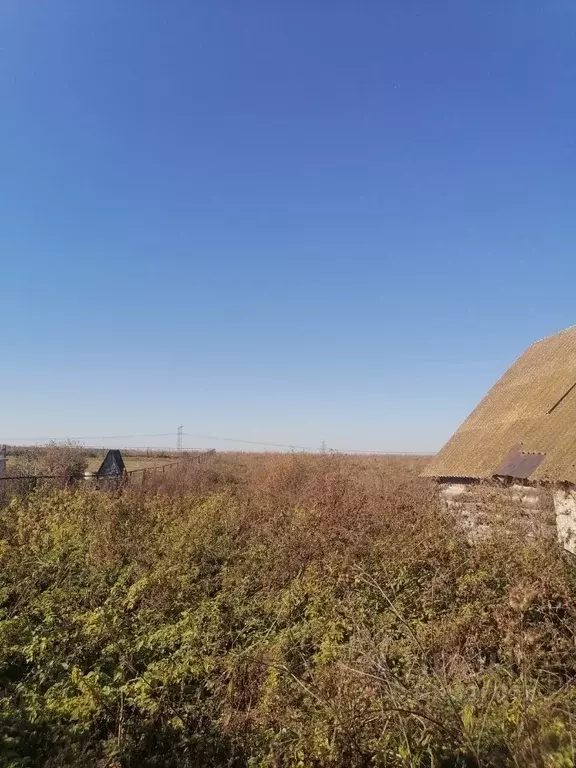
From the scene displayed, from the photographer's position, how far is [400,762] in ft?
11.8

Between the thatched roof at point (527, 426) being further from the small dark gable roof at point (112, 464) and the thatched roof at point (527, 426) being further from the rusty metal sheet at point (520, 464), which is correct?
the small dark gable roof at point (112, 464)

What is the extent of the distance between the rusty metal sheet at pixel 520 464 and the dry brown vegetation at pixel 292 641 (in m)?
1.69

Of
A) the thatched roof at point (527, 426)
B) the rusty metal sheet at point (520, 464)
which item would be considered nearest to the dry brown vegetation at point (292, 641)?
the thatched roof at point (527, 426)

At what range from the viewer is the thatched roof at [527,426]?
888 cm

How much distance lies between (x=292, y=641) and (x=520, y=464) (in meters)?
6.11

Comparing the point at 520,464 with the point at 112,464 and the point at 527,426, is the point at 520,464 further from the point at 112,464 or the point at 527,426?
the point at 112,464

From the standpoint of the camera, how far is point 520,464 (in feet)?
31.6

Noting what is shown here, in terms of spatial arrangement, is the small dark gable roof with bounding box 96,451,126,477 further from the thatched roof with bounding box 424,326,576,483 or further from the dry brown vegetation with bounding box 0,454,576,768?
the thatched roof with bounding box 424,326,576,483

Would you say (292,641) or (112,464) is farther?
(112,464)

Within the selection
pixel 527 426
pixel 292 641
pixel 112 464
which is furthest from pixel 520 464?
pixel 112 464

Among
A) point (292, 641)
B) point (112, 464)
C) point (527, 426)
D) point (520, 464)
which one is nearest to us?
point (292, 641)

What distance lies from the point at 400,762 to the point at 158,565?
6.27 meters

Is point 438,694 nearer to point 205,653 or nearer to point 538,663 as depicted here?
point 538,663

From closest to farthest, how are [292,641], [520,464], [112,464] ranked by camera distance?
[292,641]
[520,464]
[112,464]
